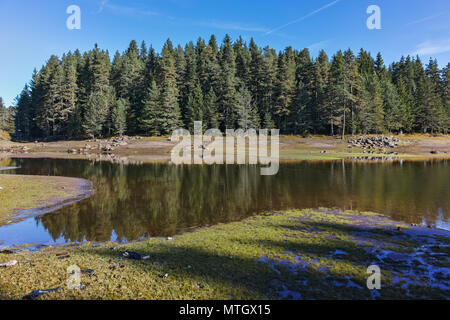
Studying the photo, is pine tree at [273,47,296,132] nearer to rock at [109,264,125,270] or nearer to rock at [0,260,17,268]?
rock at [109,264,125,270]

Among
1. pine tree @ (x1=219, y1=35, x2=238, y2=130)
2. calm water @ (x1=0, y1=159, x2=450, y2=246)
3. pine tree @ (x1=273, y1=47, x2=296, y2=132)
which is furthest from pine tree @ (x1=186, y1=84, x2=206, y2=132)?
calm water @ (x1=0, y1=159, x2=450, y2=246)

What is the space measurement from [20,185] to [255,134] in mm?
62342

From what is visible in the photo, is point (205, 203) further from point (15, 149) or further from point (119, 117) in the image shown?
point (15, 149)

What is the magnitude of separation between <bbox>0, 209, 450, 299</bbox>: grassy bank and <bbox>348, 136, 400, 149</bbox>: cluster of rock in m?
61.4

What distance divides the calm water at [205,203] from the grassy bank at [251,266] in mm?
2554

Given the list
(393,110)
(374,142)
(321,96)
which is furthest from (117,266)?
(393,110)

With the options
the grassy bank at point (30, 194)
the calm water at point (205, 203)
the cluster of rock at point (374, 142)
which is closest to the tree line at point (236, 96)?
the cluster of rock at point (374, 142)

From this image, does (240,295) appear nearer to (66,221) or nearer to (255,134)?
(66,221)

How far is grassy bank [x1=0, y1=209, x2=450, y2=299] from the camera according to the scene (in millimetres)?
6614

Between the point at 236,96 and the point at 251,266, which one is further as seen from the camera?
the point at 236,96

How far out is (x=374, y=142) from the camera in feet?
224

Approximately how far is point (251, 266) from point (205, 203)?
10.6m

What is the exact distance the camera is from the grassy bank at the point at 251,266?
6.61 metres

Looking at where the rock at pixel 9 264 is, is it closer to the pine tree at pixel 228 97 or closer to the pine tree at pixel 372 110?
the pine tree at pixel 228 97
